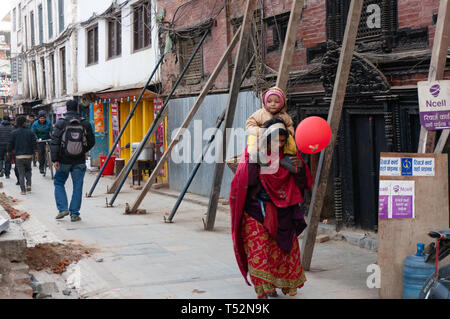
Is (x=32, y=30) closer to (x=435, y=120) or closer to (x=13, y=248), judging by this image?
(x=13, y=248)

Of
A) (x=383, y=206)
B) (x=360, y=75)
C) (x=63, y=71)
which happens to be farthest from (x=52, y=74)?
(x=383, y=206)

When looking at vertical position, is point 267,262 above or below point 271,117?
below

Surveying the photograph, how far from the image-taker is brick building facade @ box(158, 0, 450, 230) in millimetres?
7918

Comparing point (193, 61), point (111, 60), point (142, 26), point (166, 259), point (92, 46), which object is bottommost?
point (166, 259)

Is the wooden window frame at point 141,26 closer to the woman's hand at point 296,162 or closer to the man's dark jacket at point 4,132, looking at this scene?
the man's dark jacket at point 4,132

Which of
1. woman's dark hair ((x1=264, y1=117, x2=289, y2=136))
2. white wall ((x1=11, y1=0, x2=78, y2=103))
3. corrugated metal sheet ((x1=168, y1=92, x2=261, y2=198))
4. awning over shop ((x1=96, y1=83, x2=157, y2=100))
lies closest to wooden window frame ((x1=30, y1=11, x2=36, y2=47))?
white wall ((x1=11, y1=0, x2=78, y2=103))

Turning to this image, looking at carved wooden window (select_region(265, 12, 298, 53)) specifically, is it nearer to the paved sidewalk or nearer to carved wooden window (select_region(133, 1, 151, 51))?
the paved sidewalk

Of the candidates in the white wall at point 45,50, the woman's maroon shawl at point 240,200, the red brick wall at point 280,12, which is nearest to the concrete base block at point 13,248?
the woman's maroon shawl at point 240,200

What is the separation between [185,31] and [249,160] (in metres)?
9.72

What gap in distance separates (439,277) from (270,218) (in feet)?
5.37

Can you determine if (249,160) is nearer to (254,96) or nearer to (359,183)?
(359,183)

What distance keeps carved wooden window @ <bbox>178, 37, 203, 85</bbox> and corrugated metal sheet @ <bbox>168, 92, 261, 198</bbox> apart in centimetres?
59

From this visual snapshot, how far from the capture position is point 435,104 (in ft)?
18.9

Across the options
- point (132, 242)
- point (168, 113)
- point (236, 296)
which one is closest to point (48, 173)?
point (168, 113)
